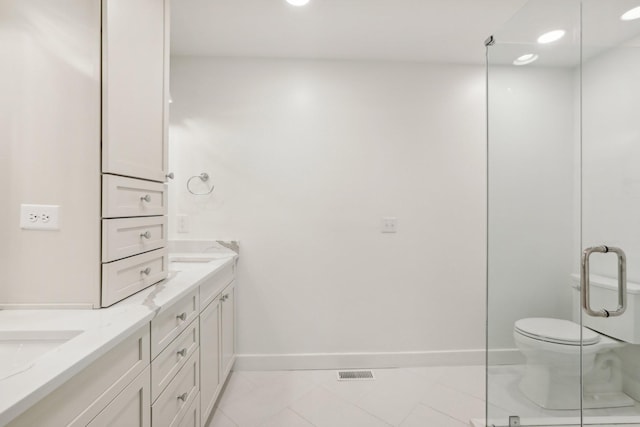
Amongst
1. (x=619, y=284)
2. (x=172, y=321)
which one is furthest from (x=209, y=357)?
(x=619, y=284)

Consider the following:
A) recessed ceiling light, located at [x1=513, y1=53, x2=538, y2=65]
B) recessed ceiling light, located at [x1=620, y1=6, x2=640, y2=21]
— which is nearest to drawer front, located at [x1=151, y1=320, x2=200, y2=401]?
recessed ceiling light, located at [x1=513, y1=53, x2=538, y2=65]

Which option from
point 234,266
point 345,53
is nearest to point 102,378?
point 234,266

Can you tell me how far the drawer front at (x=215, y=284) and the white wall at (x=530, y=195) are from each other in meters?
1.58

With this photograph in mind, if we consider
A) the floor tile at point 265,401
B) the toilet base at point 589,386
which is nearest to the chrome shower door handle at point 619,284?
the toilet base at point 589,386

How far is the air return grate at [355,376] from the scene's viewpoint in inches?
85.7

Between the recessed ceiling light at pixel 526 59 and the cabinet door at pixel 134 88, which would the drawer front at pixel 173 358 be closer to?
the cabinet door at pixel 134 88

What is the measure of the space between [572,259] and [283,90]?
2.09 m

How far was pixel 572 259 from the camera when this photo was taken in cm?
141

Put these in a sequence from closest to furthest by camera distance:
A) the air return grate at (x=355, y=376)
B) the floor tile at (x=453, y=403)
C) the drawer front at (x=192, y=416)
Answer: the drawer front at (x=192, y=416)
the floor tile at (x=453, y=403)
the air return grate at (x=355, y=376)

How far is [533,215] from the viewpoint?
154 centimetres

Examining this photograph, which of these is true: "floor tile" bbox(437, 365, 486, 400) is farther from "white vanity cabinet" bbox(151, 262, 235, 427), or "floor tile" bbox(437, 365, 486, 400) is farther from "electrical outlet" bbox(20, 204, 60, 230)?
"electrical outlet" bbox(20, 204, 60, 230)

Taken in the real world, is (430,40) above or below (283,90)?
above

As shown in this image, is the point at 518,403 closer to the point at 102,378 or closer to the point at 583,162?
the point at 583,162

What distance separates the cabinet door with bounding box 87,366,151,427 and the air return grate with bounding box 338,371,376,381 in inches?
59.3
